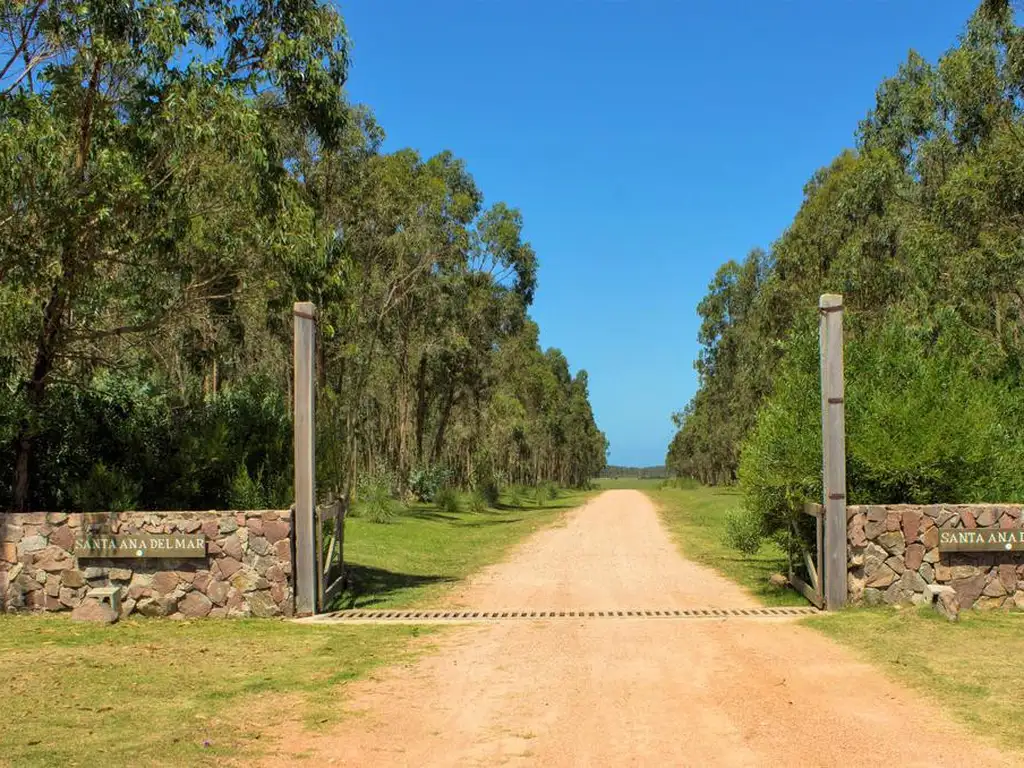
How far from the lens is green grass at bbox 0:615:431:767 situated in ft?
18.9

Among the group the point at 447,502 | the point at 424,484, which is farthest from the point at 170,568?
the point at 424,484

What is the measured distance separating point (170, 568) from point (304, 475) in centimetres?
187

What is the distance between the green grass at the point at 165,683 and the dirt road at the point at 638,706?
1.62 feet

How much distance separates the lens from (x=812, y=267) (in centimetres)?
3331

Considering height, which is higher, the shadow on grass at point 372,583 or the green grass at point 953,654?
the green grass at point 953,654

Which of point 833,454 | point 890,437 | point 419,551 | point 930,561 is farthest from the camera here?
point 419,551

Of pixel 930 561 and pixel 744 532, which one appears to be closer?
pixel 930 561

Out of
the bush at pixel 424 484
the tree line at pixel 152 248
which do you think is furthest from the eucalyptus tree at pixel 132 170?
the bush at pixel 424 484

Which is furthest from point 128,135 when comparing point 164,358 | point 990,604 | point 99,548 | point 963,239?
point 963,239

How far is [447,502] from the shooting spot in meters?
35.2

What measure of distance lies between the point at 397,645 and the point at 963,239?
18224 mm

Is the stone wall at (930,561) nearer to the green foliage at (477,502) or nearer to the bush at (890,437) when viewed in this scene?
the bush at (890,437)

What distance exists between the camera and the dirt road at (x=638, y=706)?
18.4 feet

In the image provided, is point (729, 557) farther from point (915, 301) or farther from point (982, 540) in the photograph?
point (915, 301)
